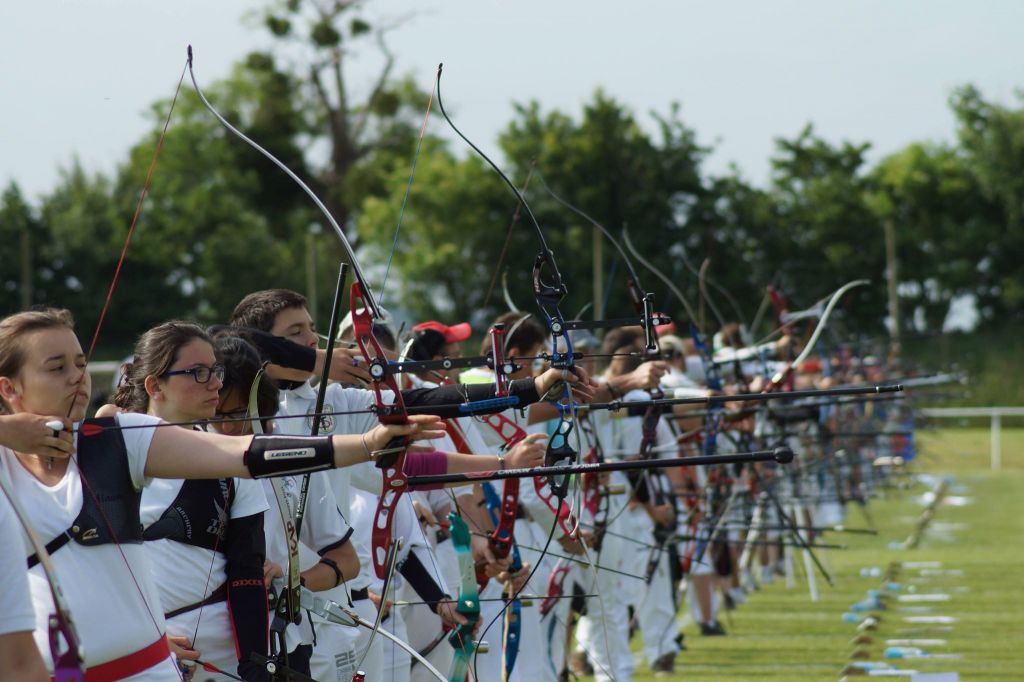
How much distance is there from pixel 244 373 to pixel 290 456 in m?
1.00

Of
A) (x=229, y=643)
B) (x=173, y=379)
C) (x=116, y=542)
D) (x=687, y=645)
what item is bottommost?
(x=687, y=645)

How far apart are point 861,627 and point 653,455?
2.02 metres

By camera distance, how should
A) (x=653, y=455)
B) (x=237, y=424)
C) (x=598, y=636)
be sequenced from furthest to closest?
(x=653, y=455), (x=598, y=636), (x=237, y=424)

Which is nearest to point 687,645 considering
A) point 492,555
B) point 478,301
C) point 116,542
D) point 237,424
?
point 492,555

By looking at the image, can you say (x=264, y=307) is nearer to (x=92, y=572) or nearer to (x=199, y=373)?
(x=199, y=373)

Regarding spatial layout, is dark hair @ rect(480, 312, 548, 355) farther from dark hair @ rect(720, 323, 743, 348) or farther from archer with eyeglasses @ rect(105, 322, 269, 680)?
dark hair @ rect(720, 323, 743, 348)

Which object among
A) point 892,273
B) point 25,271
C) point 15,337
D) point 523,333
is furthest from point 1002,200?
point 15,337

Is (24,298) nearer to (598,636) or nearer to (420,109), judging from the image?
(420,109)

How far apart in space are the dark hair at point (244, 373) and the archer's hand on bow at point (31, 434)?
3.50ft

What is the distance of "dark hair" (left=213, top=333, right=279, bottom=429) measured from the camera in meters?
3.95

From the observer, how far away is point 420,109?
5309 cm

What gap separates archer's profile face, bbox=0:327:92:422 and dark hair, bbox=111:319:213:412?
0.44 meters

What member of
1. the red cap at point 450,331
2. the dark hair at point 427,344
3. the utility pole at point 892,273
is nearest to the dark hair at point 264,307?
the dark hair at point 427,344

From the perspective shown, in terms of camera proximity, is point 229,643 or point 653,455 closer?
point 229,643
